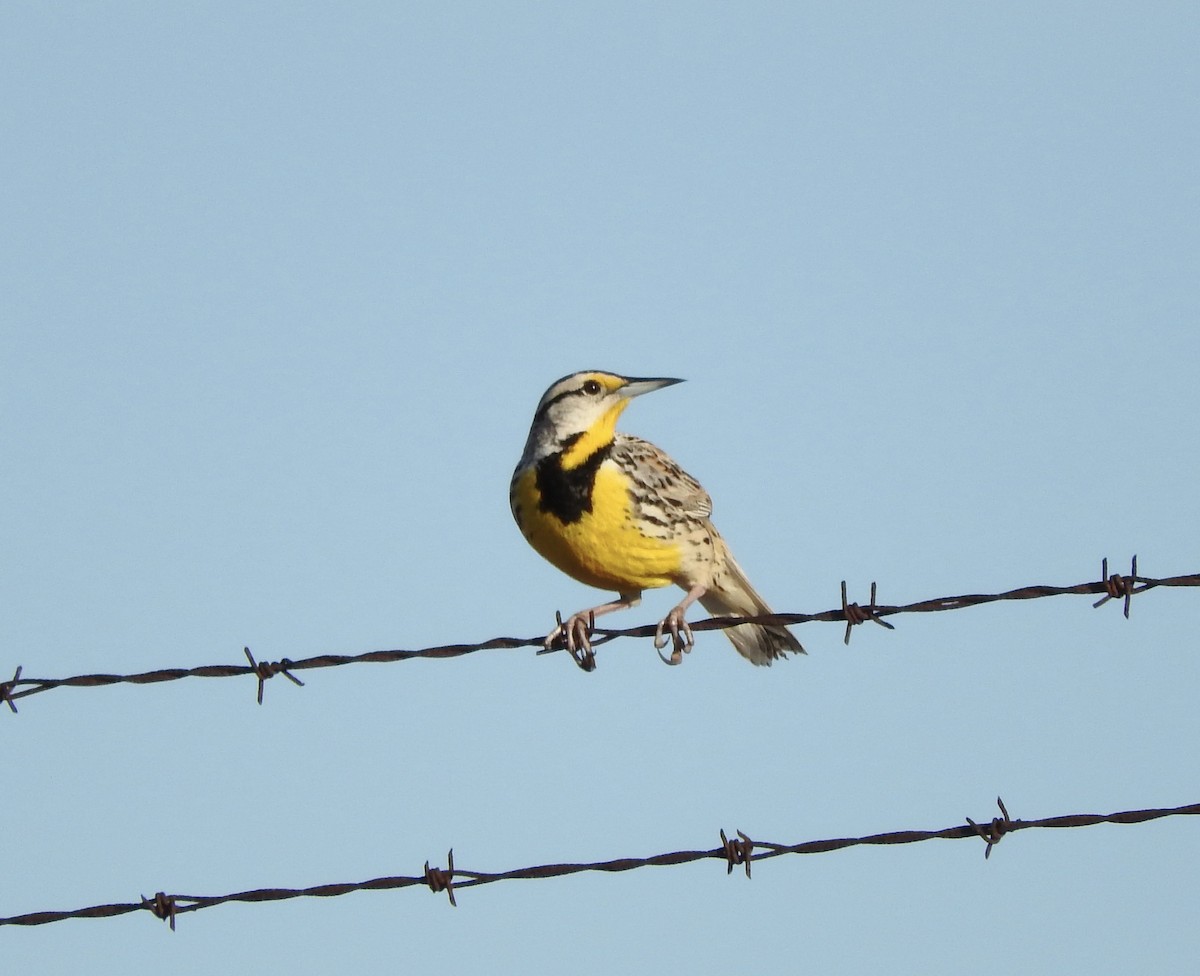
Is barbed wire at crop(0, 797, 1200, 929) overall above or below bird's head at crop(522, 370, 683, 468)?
below

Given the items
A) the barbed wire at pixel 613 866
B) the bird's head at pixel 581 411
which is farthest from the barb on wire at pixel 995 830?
the bird's head at pixel 581 411

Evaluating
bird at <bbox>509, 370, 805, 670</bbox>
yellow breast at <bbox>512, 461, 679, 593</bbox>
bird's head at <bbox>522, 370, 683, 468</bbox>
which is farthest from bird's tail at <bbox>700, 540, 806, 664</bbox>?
bird's head at <bbox>522, 370, 683, 468</bbox>

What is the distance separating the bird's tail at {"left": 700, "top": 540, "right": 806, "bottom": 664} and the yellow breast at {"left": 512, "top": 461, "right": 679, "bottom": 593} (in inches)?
29.1

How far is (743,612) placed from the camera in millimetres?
9461

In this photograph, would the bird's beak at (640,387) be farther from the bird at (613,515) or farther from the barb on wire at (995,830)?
the barb on wire at (995,830)

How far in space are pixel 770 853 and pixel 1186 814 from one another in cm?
117

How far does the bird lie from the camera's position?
27.2ft

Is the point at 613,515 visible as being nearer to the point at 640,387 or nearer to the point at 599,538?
the point at 599,538

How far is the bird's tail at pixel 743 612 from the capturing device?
9227 mm

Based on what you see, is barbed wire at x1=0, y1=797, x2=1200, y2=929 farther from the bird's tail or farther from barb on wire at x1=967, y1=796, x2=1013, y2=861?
the bird's tail

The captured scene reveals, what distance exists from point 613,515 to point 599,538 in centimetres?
14

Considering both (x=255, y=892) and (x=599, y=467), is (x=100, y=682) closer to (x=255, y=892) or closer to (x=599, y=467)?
(x=255, y=892)

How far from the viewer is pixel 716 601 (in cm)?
939

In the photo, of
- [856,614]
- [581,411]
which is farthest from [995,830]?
[581,411]
